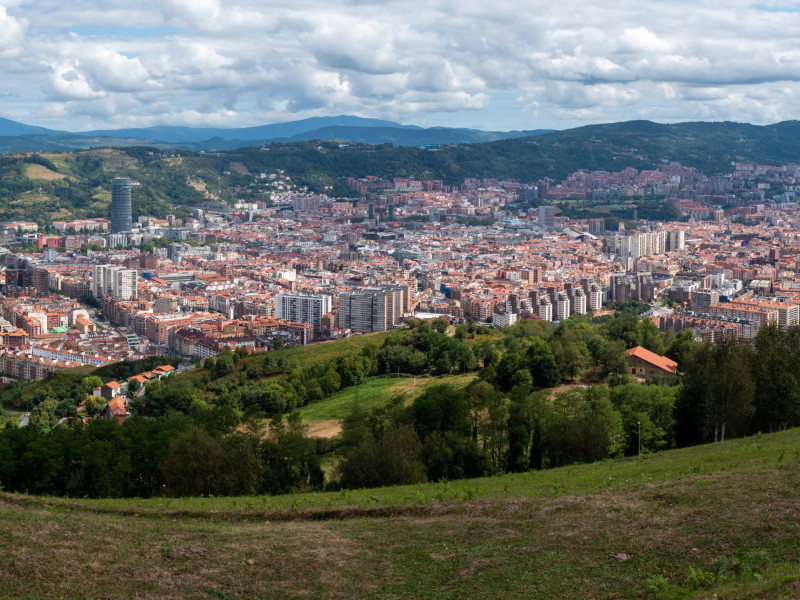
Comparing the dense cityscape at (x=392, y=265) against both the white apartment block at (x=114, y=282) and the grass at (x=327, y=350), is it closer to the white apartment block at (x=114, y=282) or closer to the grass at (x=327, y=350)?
the white apartment block at (x=114, y=282)

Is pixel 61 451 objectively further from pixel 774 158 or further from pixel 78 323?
pixel 774 158

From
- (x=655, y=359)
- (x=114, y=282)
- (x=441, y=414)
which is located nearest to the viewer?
(x=441, y=414)

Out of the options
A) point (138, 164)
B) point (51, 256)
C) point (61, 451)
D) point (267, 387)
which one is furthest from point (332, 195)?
point (61, 451)

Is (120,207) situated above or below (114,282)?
above

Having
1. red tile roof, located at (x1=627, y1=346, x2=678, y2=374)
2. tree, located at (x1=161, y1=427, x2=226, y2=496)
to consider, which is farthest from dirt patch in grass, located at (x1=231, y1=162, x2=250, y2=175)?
tree, located at (x1=161, y1=427, x2=226, y2=496)

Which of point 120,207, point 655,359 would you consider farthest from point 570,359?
point 120,207

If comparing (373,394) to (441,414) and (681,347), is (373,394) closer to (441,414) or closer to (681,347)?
(441,414)

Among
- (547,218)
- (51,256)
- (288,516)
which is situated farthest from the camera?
(547,218)
